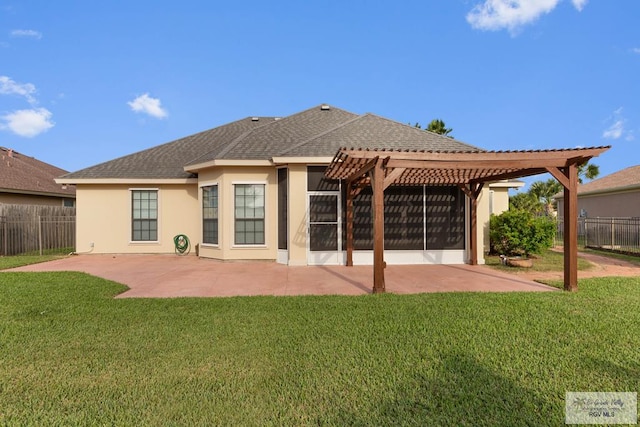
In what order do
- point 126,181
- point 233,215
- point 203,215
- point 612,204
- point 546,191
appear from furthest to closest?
point 546,191 → point 612,204 → point 126,181 → point 203,215 → point 233,215

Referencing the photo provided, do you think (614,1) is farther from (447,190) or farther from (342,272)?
(342,272)

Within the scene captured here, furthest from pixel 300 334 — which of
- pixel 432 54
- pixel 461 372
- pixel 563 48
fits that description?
pixel 432 54

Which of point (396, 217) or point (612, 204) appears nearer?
point (396, 217)

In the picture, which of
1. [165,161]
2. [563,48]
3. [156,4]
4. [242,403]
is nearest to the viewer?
[242,403]

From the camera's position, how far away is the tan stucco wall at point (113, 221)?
12.0 m

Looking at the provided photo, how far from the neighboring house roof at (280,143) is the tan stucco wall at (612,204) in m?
15.0

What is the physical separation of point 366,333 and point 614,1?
490 inches

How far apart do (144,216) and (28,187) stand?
8400 millimetres

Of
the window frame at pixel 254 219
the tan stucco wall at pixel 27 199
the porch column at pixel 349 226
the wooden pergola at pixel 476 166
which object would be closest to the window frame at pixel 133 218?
the window frame at pixel 254 219

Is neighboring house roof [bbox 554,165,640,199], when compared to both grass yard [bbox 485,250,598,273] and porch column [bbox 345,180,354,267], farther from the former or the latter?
porch column [bbox 345,180,354,267]

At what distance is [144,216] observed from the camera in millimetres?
12148

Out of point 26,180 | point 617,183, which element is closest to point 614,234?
point 617,183

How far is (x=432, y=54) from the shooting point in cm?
1512

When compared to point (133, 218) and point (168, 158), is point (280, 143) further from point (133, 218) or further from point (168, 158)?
point (133, 218)
